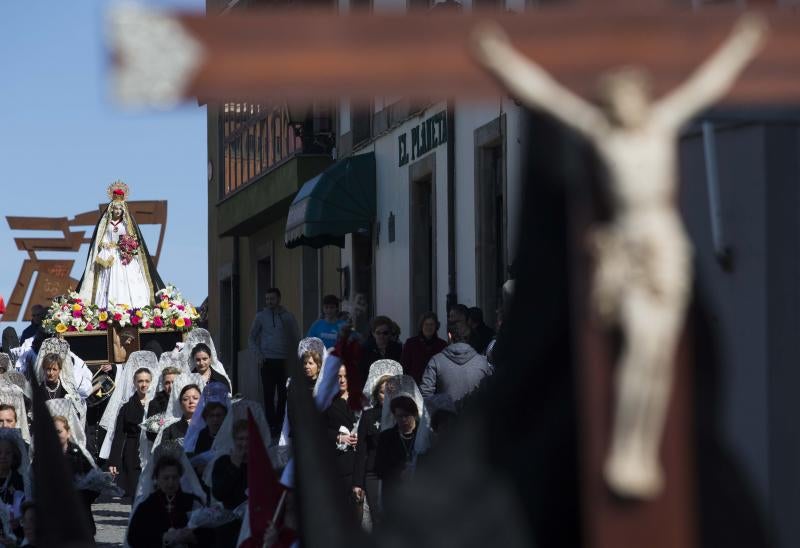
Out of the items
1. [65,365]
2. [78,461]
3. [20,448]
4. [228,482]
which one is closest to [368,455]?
[228,482]

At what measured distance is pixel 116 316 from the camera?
2450cm

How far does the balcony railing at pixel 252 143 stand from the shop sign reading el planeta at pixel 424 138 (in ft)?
16.5

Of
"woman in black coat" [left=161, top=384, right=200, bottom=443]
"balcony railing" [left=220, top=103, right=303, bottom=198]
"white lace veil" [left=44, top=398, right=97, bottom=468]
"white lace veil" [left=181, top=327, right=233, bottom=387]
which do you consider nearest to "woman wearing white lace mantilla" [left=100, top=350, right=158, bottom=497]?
"white lace veil" [left=181, top=327, right=233, bottom=387]

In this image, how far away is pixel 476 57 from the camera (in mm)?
2010

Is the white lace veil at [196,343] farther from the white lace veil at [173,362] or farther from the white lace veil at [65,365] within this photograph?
the white lace veil at [65,365]

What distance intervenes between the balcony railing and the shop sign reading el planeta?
5.03m

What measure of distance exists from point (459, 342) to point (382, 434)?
1740mm

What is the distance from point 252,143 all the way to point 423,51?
107ft

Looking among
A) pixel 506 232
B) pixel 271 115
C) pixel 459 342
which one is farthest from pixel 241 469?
pixel 271 115

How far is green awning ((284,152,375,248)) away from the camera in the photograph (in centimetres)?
2578

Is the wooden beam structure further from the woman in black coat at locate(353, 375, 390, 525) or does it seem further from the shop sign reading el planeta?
the shop sign reading el planeta

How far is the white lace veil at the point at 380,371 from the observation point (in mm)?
14727

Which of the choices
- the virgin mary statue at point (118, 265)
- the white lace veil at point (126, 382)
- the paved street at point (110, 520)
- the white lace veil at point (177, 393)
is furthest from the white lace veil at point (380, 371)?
the virgin mary statue at point (118, 265)

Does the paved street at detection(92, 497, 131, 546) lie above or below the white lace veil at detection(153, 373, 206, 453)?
below
